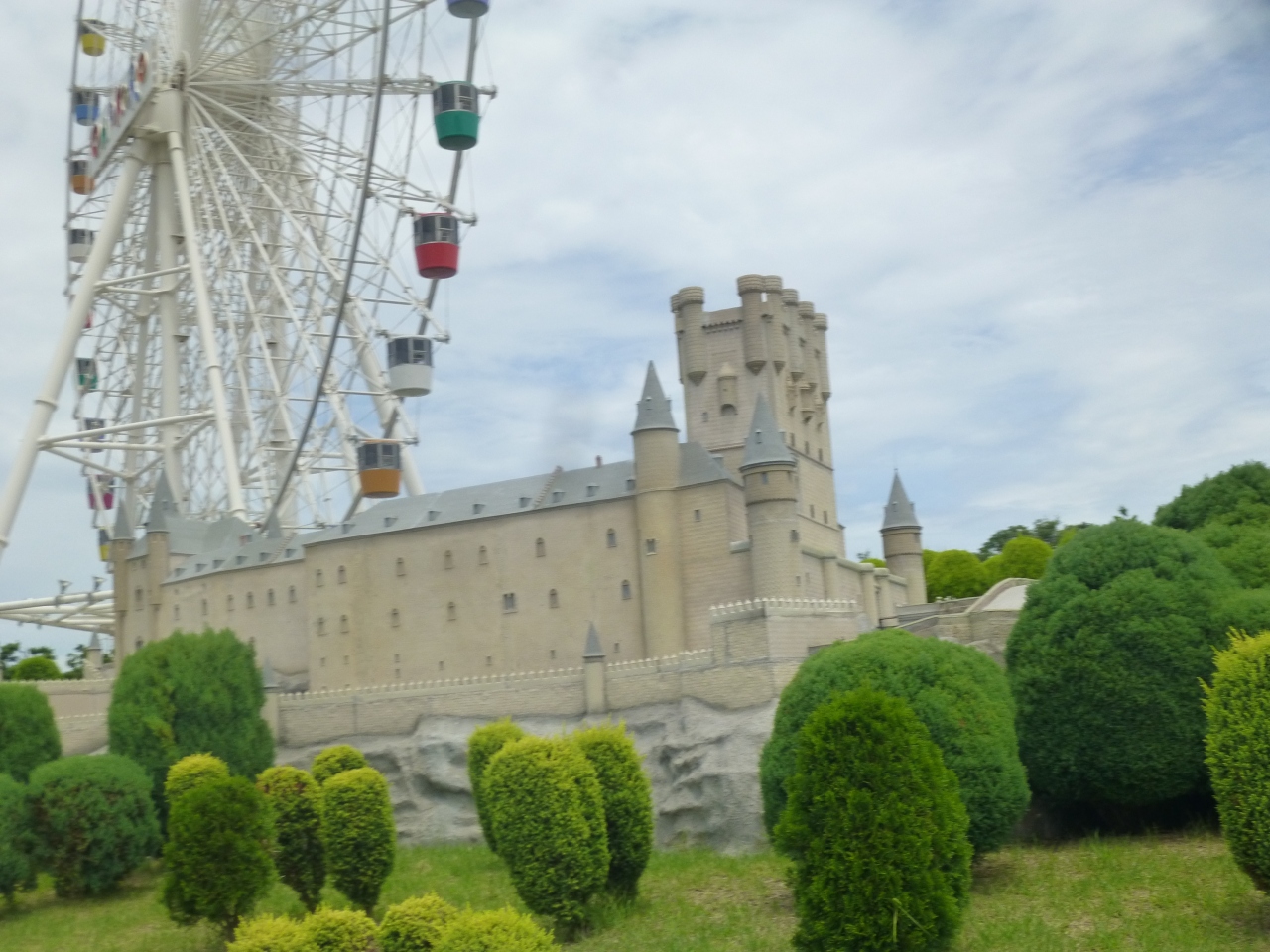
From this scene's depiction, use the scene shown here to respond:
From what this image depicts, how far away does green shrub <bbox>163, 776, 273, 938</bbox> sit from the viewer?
28.9 meters

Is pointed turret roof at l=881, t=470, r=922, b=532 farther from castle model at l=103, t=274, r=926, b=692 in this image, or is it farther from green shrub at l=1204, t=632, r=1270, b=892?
green shrub at l=1204, t=632, r=1270, b=892

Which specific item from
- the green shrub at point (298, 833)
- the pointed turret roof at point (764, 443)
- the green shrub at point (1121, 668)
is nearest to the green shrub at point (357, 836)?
the green shrub at point (298, 833)

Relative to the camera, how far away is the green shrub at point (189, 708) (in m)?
39.3

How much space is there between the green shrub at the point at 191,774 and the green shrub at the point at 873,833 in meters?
14.9

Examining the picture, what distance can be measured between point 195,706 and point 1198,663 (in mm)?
25682

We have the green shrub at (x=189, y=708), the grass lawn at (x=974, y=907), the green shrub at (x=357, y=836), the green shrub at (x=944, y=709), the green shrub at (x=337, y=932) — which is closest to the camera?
the green shrub at (x=337, y=932)

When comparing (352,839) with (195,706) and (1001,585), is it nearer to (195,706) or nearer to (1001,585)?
(195,706)

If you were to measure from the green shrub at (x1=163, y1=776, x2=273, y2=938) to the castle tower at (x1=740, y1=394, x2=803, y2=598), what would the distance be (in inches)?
691

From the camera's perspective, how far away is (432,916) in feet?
64.7

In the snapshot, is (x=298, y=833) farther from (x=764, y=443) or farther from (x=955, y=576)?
(x=955, y=576)

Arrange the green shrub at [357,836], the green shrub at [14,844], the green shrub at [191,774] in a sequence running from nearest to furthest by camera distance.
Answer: the green shrub at [357,836] < the green shrub at [191,774] < the green shrub at [14,844]

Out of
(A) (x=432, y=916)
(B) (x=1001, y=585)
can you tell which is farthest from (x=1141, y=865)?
(B) (x=1001, y=585)

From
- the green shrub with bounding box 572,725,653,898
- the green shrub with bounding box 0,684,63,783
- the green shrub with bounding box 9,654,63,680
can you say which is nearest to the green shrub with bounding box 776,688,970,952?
the green shrub with bounding box 572,725,653,898

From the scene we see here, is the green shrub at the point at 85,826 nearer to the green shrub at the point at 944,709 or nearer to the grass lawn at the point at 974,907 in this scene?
the grass lawn at the point at 974,907
